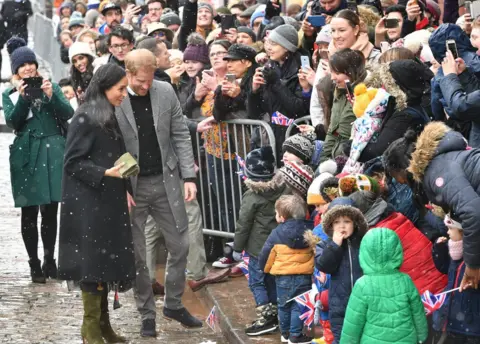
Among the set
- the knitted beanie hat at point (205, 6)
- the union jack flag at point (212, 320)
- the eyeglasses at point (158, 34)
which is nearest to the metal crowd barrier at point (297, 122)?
the union jack flag at point (212, 320)

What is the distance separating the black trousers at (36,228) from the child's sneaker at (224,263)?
65.1 inches

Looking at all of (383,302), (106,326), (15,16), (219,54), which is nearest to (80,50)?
(219,54)

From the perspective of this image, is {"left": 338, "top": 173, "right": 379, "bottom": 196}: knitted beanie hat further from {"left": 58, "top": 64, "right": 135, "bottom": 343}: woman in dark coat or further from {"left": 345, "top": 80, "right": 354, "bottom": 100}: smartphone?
{"left": 58, "top": 64, "right": 135, "bottom": 343}: woman in dark coat

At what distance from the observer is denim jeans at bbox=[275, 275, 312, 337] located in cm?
912

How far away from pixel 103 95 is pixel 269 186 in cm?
157

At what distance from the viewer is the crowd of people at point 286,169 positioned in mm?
7508

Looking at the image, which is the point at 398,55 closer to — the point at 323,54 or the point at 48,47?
the point at 323,54

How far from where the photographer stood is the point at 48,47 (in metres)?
32.0

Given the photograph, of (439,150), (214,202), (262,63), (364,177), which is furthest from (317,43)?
(439,150)

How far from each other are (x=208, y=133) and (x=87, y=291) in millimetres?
3287

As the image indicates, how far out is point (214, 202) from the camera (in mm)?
12578

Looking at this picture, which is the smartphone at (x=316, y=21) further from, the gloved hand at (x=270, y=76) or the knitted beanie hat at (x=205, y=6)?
the knitted beanie hat at (x=205, y=6)

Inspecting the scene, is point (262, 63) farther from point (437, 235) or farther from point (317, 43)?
point (437, 235)

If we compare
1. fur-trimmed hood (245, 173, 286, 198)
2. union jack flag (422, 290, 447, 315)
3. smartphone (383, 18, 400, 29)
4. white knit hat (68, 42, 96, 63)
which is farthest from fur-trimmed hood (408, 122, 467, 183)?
white knit hat (68, 42, 96, 63)
